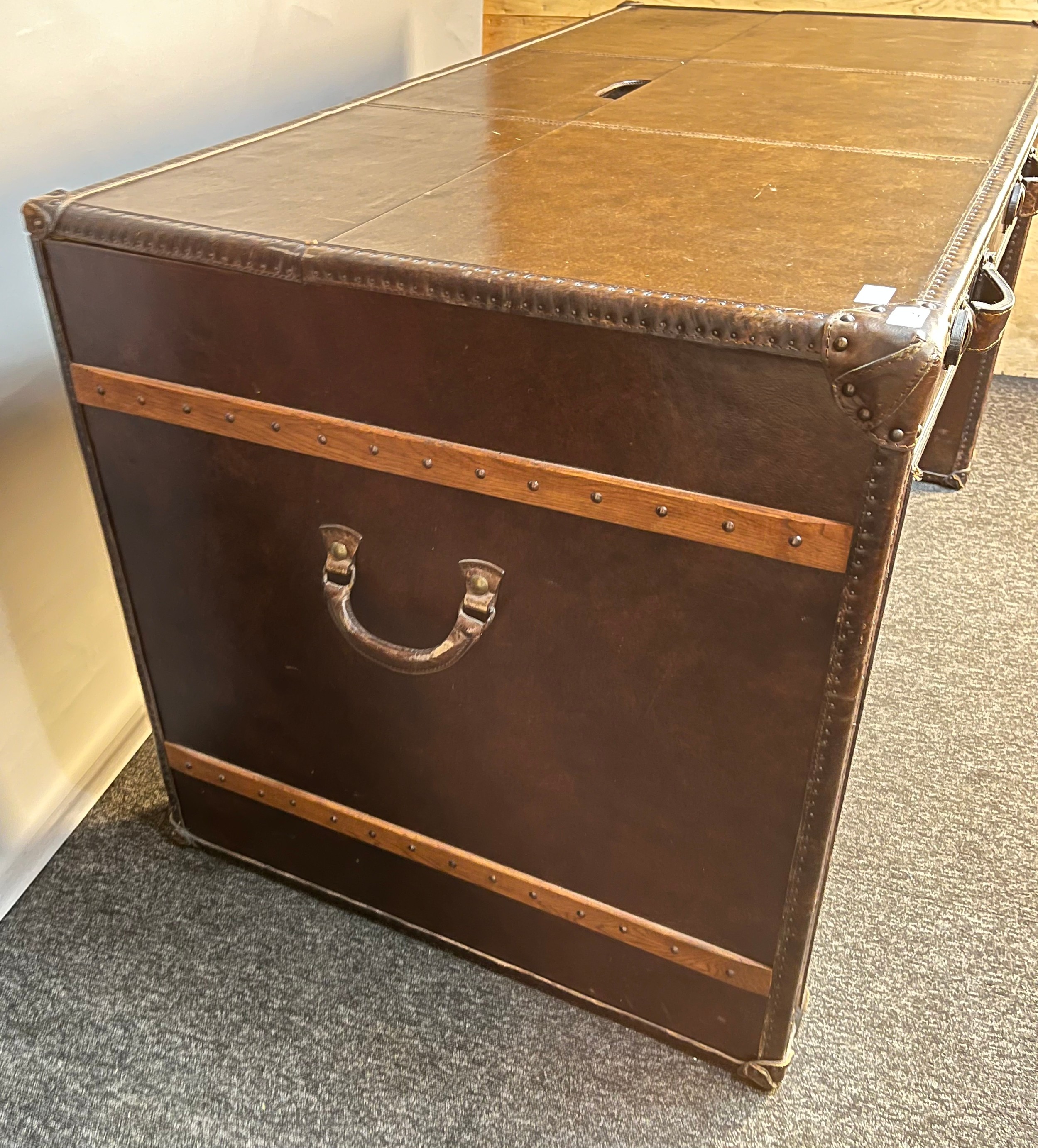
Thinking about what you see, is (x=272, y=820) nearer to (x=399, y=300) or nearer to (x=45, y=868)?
(x=45, y=868)

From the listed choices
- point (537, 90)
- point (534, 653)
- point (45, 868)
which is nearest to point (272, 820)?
point (45, 868)

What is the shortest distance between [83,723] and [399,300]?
750mm

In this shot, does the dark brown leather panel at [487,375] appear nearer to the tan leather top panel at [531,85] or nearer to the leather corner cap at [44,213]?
the leather corner cap at [44,213]

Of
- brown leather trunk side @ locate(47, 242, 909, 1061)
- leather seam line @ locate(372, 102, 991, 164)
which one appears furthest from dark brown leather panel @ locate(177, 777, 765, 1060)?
leather seam line @ locate(372, 102, 991, 164)

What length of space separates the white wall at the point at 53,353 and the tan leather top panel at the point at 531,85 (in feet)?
0.70

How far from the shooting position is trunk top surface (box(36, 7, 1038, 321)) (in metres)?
0.73

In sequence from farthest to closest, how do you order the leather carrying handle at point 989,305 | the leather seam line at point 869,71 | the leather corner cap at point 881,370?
the leather seam line at point 869,71, the leather carrying handle at point 989,305, the leather corner cap at point 881,370

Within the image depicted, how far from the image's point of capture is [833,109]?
121 cm

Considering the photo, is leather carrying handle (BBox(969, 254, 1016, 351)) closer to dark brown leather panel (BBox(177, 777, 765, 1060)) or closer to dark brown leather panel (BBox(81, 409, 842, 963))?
dark brown leather panel (BBox(81, 409, 842, 963))

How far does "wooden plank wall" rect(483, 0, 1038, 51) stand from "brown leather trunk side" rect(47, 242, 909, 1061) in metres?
1.49

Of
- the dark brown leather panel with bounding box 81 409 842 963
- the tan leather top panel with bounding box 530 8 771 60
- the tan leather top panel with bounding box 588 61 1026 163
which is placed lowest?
the dark brown leather panel with bounding box 81 409 842 963

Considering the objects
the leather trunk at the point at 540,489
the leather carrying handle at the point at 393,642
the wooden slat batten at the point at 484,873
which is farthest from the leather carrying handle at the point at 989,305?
the wooden slat batten at the point at 484,873

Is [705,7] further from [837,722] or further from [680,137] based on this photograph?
[837,722]

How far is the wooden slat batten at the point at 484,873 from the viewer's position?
35.4 inches
